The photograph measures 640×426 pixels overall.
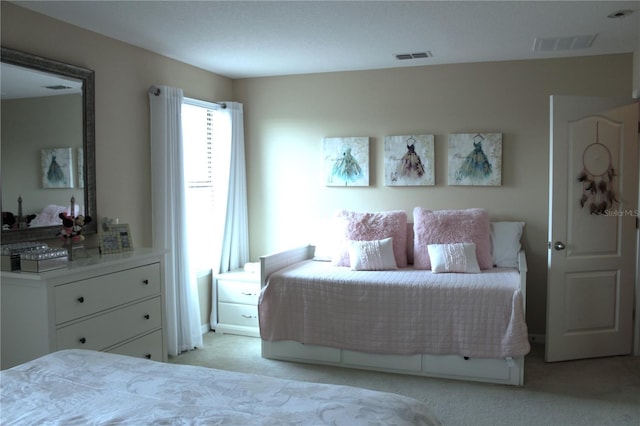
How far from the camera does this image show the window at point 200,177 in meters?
4.61

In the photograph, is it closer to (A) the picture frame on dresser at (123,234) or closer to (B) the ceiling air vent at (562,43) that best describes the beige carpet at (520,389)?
(A) the picture frame on dresser at (123,234)

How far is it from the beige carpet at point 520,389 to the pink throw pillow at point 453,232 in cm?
92

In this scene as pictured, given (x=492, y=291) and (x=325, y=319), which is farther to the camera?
(x=325, y=319)

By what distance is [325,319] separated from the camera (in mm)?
3844

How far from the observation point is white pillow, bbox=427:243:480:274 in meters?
3.99

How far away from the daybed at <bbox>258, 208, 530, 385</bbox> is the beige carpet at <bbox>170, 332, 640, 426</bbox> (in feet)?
0.37

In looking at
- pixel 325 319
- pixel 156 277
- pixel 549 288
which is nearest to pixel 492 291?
pixel 549 288

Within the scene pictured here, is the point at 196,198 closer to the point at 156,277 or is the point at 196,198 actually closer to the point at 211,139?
the point at 211,139

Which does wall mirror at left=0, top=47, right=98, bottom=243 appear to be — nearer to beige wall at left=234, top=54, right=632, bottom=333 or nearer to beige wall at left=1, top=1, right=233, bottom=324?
beige wall at left=1, top=1, right=233, bottom=324

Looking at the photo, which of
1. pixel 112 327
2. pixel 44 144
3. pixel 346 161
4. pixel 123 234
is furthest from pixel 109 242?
pixel 346 161

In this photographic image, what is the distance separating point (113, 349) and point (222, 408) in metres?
1.90

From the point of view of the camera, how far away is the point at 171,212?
4.07 metres

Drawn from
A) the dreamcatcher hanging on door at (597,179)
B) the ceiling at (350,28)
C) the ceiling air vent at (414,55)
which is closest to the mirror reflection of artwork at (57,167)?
the ceiling at (350,28)

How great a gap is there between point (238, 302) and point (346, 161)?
1594mm
